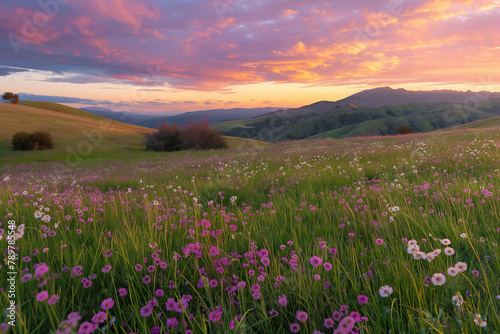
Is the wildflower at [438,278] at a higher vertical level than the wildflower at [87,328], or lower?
higher

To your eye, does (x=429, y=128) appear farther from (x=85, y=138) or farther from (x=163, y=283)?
(x=163, y=283)

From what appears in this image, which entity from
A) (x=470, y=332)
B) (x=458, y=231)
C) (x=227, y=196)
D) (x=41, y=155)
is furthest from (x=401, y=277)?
(x=41, y=155)

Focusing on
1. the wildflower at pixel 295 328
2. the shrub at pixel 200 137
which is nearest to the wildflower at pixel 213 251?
the wildflower at pixel 295 328


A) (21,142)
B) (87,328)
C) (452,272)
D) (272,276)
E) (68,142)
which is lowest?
(68,142)

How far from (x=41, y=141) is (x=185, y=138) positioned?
24.2 meters

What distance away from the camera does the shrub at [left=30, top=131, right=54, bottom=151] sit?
4215 cm

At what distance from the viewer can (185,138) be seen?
A: 54875 millimetres

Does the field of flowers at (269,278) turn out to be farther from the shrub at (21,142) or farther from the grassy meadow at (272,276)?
the shrub at (21,142)

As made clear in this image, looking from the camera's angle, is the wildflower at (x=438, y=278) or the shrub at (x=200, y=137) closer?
the wildflower at (x=438, y=278)

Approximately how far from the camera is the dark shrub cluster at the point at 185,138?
172 ft

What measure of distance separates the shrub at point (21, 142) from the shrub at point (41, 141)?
70 cm

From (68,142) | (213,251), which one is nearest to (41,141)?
(68,142)

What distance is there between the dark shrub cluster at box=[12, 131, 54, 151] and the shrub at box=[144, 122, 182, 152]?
1619cm

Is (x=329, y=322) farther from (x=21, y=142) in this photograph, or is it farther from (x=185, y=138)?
(x=185, y=138)
